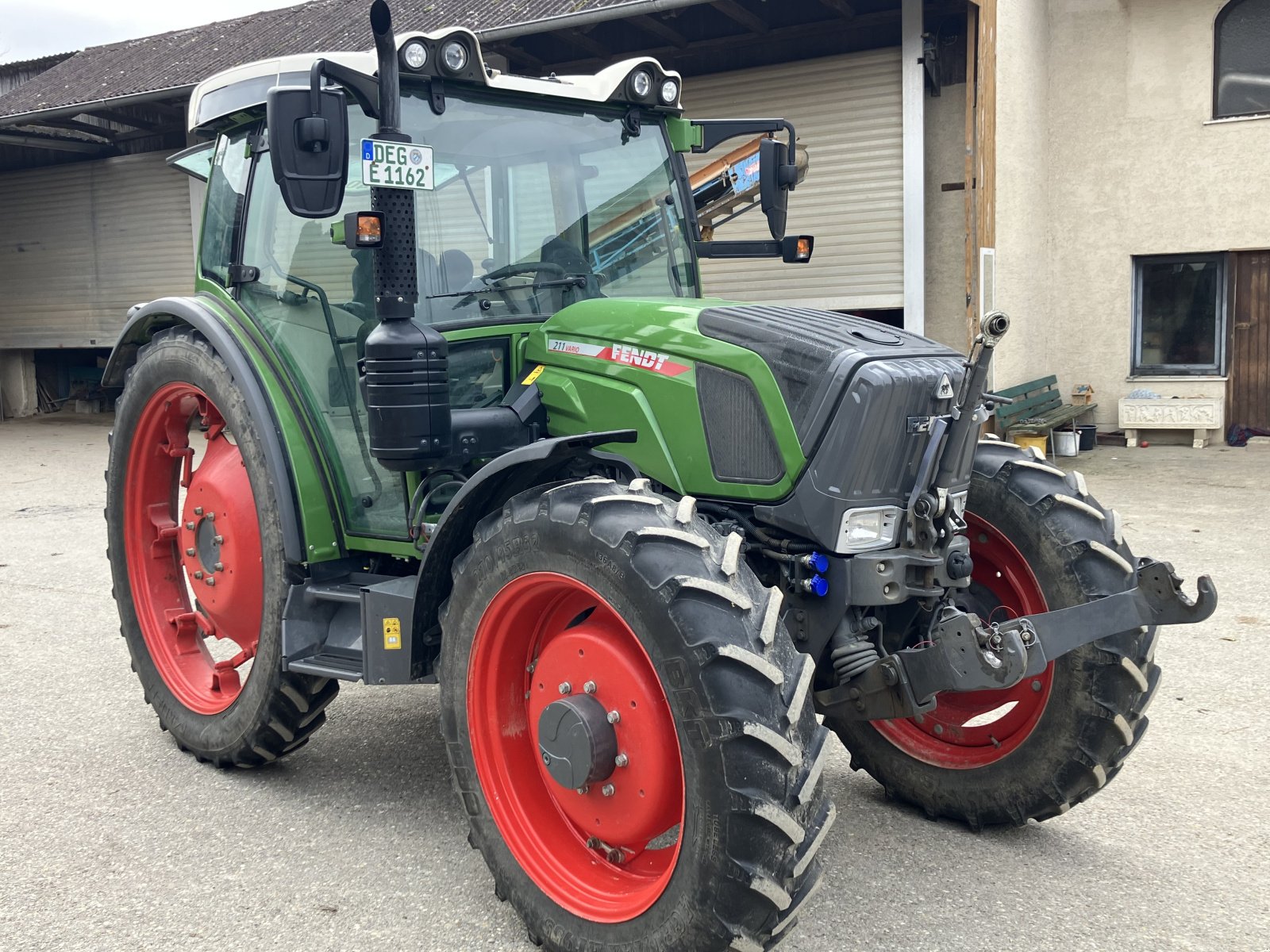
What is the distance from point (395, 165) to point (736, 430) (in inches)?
44.7

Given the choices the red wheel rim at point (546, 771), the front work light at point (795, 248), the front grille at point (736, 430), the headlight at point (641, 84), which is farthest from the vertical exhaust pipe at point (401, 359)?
the front work light at point (795, 248)

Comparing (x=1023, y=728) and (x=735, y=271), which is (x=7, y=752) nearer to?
(x=1023, y=728)

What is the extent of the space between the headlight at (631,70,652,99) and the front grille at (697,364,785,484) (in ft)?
4.13

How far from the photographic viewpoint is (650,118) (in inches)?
159

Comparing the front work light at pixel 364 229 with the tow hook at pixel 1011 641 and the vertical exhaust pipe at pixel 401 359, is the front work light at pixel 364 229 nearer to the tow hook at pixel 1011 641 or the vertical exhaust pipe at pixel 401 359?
the vertical exhaust pipe at pixel 401 359

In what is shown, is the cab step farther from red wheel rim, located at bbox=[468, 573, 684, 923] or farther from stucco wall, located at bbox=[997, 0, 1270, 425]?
stucco wall, located at bbox=[997, 0, 1270, 425]

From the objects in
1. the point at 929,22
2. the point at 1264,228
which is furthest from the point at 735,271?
the point at 1264,228

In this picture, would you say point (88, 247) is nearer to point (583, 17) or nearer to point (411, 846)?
point (583, 17)

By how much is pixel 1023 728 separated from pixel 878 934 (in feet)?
2.86

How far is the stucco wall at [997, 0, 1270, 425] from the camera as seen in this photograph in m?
13.0

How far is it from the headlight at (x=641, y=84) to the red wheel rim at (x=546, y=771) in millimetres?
1826

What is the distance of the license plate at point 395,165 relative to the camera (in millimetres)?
3043

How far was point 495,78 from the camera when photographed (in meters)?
3.68

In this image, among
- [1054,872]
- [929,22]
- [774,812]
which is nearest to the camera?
[774,812]
